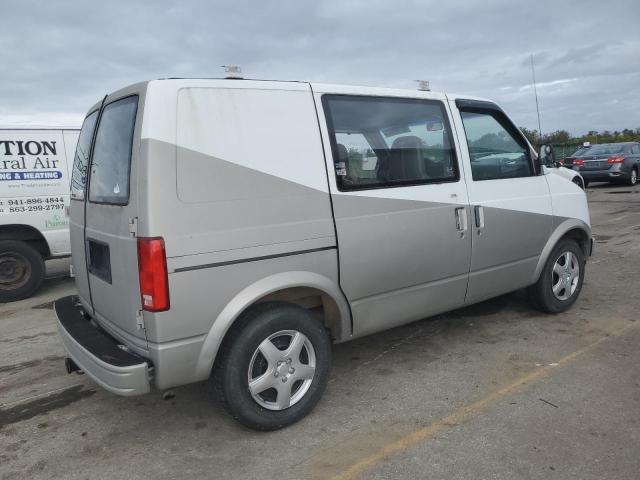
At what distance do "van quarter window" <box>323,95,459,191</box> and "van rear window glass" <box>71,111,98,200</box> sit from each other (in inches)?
63.7

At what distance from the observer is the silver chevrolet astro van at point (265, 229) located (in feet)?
8.91

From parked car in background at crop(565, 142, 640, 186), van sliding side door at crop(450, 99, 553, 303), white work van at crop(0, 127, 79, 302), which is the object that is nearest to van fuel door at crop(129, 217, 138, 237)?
van sliding side door at crop(450, 99, 553, 303)

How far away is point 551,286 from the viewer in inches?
189

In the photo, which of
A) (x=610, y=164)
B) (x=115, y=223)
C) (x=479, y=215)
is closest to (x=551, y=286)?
(x=479, y=215)

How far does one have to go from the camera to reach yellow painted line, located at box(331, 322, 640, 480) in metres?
2.72

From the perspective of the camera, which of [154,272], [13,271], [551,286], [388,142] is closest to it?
[154,272]

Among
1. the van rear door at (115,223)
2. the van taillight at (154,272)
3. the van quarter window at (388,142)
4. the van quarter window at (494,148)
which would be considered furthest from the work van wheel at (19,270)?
the van quarter window at (494,148)

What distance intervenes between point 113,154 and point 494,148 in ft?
9.37

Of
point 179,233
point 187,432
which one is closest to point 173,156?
point 179,233

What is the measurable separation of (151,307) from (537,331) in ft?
10.9

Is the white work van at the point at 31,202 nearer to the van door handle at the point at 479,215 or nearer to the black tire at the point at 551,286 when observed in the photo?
the van door handle at the point at 479,215

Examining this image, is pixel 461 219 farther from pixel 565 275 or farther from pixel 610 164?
pixel 610 164

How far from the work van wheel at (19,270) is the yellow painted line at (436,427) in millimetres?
5396

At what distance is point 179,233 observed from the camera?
2668 millimetres
